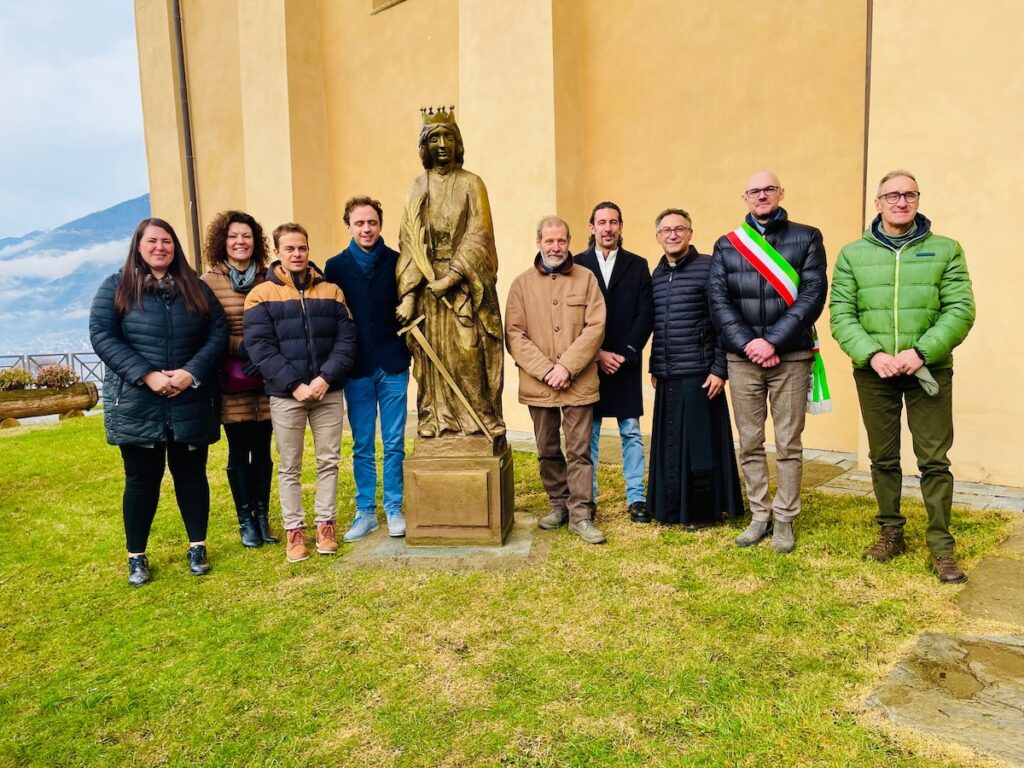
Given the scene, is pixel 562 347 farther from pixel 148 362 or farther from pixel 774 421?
pixel 148 362

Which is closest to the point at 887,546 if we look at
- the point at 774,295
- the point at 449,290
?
the point at 774,295

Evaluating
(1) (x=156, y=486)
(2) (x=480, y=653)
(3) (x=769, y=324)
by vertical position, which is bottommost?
(2) (x=480, y=653)

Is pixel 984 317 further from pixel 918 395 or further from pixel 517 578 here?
pixel 517 578

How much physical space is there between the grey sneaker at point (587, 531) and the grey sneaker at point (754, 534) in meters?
0.80

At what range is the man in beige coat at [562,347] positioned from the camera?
13.9ft

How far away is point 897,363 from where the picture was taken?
3.48 meters

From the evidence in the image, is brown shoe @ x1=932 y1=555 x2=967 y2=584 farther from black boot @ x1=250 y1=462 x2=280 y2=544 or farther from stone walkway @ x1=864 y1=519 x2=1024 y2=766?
black boot @ x1=250 y1=462 x2=280 y2=544

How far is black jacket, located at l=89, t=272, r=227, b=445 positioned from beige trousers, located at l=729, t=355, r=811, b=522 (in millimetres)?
2942

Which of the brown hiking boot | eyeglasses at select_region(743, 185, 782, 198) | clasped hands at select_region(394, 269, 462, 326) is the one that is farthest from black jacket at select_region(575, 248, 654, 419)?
the brown hiking boot

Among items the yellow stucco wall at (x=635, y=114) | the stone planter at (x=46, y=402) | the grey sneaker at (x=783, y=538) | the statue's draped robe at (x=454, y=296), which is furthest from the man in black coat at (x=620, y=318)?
the stone planter at (x=46, y=402)

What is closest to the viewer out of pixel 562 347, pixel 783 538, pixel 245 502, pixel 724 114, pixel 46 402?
pixel 783 538

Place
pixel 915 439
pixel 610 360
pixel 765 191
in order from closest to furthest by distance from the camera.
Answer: pixel 915 439
pixel 765 191
pixel 610 360

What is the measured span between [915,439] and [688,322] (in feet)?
4.59

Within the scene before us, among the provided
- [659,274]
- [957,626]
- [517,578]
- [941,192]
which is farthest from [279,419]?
[941,192]
